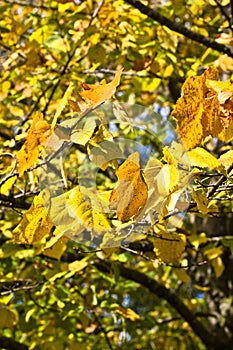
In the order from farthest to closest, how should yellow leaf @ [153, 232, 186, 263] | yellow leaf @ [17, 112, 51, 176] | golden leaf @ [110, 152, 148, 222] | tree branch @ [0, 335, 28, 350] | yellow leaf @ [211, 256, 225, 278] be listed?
yellow leaf @ [211, 256, 225, 278] → tree branch @ [0, 335, 28, 350] → yellow leaf @ [153, 232, 186, 263] → yellow leaf @ [17, 112, 51, 176] → golden leaf @ [110, 152, 148, 222]

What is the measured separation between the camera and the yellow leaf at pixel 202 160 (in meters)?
0.76

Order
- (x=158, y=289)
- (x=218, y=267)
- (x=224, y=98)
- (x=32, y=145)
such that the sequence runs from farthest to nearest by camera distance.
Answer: (x=158, y=289) < (x=218, y=267) < (x=32, y=145) < (x=224, y=98)

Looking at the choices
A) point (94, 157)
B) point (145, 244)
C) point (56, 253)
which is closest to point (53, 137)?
point (94, 157)

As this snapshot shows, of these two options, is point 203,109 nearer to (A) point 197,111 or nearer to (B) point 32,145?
(A) point 197,111

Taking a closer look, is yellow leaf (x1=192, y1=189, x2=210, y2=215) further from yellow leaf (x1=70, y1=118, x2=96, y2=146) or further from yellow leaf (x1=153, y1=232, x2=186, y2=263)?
yellow leaf (x1=153, y1=232, x2=186, y2=263)

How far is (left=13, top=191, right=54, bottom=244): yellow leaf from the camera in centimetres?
87

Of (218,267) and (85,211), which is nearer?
(85,211)

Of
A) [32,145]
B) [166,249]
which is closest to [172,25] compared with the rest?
[166,249]

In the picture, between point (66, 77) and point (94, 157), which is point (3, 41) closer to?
point (66, 77)

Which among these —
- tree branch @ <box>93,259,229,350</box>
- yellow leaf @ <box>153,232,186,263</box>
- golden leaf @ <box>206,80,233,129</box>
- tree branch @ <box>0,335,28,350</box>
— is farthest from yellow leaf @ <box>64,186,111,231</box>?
tree branch @ <box>93,259,229,350</box>

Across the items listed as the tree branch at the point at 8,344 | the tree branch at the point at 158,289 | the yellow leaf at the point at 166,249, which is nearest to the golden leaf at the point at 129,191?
the yellow leaf at the point at 166,249

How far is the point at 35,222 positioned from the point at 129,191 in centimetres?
18

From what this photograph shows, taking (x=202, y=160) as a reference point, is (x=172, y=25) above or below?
below

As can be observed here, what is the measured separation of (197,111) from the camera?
2.56 feet
